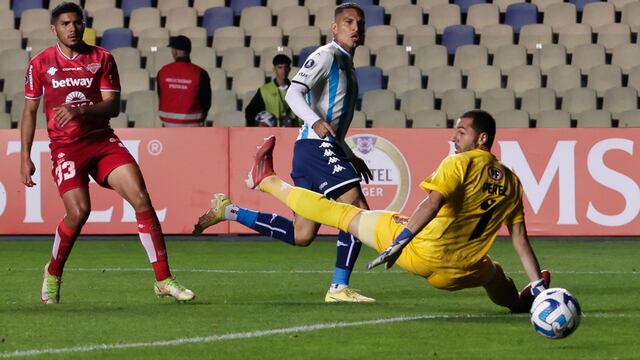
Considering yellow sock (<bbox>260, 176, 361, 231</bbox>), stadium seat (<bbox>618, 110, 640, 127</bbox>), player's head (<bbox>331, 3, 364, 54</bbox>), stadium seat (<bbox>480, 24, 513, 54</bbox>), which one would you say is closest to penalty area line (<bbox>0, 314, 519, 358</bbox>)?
yellow sock (<bbox>260, 176, 361, 231</bbox>)

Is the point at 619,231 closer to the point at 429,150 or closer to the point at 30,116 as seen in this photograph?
the point at 429,150

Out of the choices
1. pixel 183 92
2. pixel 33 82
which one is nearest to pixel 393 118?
pixel 183 92

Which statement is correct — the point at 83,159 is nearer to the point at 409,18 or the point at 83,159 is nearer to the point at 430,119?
the point at 430,119

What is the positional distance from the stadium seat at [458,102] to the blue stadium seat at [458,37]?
1.75 metres

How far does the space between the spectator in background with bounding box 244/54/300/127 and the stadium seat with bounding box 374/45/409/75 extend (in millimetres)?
3305

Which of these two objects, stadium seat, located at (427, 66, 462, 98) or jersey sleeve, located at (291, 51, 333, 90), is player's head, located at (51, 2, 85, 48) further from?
stadium seat, located at (427, 66, 462, 98)

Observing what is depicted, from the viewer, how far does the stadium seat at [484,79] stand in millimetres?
19359

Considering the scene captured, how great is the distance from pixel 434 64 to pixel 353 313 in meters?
11.6

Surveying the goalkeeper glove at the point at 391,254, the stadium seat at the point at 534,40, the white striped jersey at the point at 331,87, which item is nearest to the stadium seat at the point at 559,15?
the stadium seat at the point at 534,40

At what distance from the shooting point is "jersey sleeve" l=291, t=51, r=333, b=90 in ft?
30.1

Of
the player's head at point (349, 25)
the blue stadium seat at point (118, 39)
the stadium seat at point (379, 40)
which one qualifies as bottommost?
the blue stadium seat at point (118, 39)

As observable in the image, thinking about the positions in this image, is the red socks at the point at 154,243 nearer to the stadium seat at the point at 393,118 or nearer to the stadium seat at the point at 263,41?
the stadium seat at the point at 393,118

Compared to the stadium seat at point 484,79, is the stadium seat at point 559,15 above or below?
above

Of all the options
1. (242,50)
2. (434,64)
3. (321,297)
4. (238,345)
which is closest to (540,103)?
(434,64)
